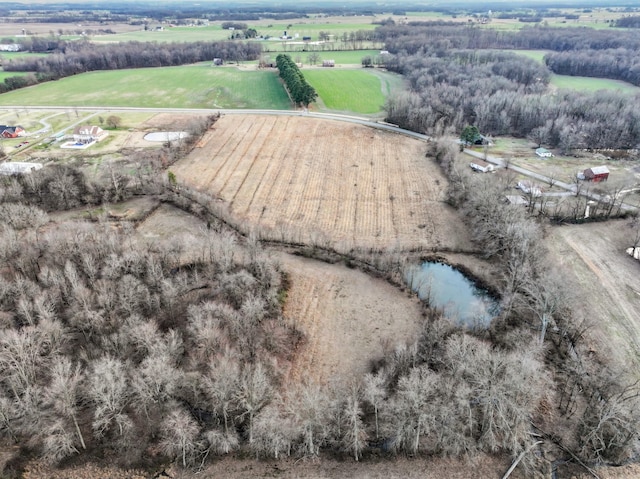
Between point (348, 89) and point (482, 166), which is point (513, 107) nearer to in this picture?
point (482, 166)

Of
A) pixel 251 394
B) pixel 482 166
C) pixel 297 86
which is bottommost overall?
pixel 251 394

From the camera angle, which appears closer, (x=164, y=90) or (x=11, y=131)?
(x=11, y=131)

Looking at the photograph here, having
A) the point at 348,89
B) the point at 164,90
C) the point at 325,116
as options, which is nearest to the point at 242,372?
the point at 325,116

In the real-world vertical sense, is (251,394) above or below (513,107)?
below

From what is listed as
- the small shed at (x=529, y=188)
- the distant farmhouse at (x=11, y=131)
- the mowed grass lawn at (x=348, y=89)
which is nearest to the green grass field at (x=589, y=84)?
the mowed grass lawn at (x=348, y=89)

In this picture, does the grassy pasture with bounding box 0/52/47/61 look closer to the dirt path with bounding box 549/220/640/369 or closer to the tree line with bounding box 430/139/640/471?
the tree line with bounding box 430/139/640/471

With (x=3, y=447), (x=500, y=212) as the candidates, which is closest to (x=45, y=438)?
(x=3, y=447)

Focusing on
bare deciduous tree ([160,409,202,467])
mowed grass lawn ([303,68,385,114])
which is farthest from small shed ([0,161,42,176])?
mowed grass lawn ([303,68,385,114])
